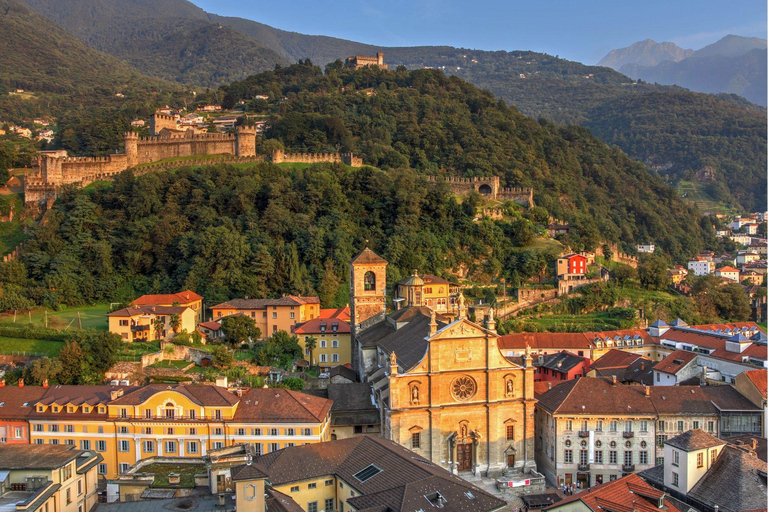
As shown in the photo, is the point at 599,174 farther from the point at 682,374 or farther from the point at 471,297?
the point at 682,374

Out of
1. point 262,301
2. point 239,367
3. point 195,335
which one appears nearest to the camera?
point 239,367

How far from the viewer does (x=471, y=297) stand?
210 ft

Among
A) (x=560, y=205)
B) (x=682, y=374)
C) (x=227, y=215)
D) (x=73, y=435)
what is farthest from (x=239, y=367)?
(x=560, y=205)

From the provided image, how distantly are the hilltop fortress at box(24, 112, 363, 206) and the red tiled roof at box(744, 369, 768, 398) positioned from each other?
168 ft

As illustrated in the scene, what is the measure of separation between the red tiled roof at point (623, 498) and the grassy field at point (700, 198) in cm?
12413

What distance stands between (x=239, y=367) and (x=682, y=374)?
2816cm

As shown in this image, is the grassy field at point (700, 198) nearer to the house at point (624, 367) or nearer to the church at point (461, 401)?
the house at point (624, 367)

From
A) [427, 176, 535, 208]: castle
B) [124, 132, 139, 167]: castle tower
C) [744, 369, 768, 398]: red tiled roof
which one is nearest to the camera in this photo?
[744, 369, 768, 398]: red tiled roof

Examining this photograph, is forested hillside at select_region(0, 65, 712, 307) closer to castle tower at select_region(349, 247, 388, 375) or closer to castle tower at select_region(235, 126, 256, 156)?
castle tower at select_region(235, 126, 256, 156)

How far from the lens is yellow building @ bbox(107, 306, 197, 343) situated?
50.2m

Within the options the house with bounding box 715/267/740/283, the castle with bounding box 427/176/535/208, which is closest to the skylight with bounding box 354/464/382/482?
the castle with bounding box 427/176/535/208

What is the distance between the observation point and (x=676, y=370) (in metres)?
42.7

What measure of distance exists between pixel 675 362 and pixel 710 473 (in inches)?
758

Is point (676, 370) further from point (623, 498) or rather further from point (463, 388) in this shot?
point (623, 498)
